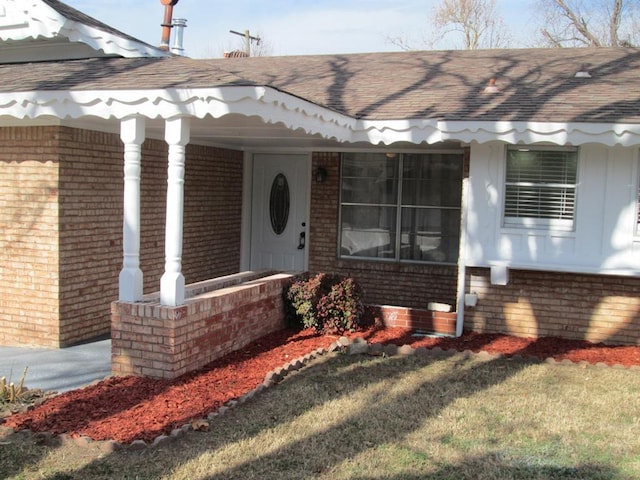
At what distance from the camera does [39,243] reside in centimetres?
810

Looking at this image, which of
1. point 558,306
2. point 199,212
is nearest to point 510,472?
point 558,306

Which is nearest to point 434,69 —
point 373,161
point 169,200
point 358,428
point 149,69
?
point 373,161

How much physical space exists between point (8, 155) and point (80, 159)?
827 mm

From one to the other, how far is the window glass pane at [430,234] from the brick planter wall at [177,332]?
4.16 m

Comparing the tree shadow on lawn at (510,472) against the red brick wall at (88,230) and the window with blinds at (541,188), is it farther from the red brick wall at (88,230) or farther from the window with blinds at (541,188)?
the red brick wall at (88,230)

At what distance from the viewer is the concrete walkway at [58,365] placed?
22.5ft

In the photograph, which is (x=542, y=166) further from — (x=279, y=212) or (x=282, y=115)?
(x=279, y=212)

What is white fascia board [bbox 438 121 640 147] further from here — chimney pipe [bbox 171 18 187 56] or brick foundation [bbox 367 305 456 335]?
chimney pipe [bbox 171 18 187 56]

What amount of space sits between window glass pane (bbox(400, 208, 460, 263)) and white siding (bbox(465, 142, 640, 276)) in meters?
2.01

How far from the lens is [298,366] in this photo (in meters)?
7.55

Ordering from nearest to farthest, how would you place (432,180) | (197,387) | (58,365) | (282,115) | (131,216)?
(197,387) < (131,216) < (282,115) < (58,365) < (432,180)

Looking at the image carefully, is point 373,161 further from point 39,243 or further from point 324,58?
point 39,243

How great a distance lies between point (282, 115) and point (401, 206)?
188 inches

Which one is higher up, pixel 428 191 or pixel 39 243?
pixel 428 191
